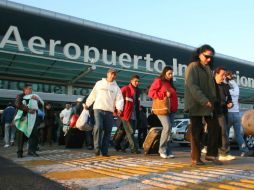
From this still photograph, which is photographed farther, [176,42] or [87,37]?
[176,42]

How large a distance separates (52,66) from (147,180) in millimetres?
22694

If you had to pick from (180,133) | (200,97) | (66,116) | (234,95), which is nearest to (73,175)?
(200,97)

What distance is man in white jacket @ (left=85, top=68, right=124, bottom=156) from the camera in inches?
296

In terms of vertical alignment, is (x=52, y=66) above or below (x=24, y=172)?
above

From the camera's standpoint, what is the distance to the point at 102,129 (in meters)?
7.55

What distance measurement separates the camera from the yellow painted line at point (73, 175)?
195 inches

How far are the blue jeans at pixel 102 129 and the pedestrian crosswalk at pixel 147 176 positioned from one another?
1362mm

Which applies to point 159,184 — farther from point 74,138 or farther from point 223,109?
point 74,138

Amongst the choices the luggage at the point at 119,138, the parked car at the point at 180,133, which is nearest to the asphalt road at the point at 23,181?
the luggage at the point at 119,138

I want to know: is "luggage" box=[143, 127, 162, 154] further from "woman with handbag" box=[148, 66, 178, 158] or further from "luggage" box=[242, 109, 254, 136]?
"luggage" box=[242, 109, 254, 136]

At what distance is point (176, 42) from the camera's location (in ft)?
107

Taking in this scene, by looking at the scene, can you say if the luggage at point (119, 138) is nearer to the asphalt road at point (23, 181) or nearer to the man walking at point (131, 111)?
the man walking at point (131, 111)

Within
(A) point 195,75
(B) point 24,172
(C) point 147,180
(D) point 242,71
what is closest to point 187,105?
(A) point 195,75

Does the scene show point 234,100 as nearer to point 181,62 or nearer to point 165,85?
point 165,85
